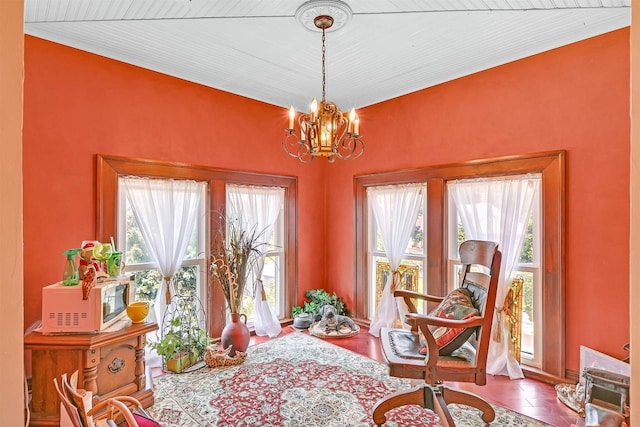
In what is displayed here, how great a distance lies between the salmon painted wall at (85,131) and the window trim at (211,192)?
7cm

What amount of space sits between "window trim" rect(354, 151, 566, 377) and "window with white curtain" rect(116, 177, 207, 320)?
83.6 inches

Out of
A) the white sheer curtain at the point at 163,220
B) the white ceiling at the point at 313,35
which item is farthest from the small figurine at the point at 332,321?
the white ceiling at the point at 313,35

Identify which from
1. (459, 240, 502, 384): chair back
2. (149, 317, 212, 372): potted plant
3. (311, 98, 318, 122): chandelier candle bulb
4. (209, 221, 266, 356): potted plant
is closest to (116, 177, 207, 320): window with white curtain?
(209, 221, 266, 356): potted plant

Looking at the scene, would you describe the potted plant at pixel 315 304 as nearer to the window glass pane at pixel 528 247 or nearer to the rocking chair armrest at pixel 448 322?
the window glass pane at pixel 528 247

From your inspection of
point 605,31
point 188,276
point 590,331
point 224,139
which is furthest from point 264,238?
point 605,31

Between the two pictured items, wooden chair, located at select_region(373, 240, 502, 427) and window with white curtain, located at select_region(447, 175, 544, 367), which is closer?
wooden chair, located at select_region(373, 240, 502, 427)

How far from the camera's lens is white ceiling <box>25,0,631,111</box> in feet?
7.72

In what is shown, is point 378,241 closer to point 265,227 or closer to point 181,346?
point 265,227

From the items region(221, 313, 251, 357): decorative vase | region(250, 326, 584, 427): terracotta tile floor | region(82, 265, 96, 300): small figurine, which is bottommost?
region(250, 326, 584, 427): terracotta tile floor

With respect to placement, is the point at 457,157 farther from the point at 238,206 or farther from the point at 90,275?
the point at 90,275

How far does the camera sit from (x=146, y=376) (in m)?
2.69

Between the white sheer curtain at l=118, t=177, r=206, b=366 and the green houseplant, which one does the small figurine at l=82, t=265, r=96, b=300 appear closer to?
the white sheer curtain at l=118, t=177, r=206, b=366

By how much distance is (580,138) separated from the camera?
2773mm

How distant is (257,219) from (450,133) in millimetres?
2339
